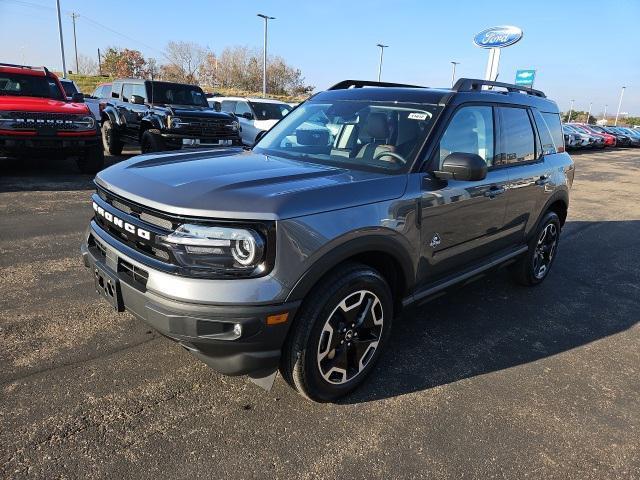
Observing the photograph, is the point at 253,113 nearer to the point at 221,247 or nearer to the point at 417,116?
the point at 417,116

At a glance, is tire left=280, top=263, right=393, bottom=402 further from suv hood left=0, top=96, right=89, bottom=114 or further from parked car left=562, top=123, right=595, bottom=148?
parked car left=562, top=123, right=595, bottom=148

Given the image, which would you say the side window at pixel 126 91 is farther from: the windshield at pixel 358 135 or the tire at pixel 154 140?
the windshield at pixel 358 135

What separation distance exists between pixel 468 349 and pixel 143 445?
2329 millimetres

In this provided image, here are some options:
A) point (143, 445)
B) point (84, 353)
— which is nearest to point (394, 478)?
point (143, 445)

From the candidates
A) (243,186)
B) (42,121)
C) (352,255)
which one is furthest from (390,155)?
(42,121)

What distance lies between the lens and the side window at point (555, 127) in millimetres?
4685

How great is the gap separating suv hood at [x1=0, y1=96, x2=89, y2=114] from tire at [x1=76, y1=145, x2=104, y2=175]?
82 centimetres

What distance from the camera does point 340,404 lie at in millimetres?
2803

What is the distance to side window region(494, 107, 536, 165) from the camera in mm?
3844

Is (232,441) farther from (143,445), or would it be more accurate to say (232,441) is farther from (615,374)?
(615,374)

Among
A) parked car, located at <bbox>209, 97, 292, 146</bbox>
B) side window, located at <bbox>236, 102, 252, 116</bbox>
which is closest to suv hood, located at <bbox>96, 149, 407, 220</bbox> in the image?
parked car, located at <bbox>209, 97, 292, 146</bbox>

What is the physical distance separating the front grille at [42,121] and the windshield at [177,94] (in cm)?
298

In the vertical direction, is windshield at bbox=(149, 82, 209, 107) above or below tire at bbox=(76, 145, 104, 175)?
above

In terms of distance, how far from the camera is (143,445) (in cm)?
237
